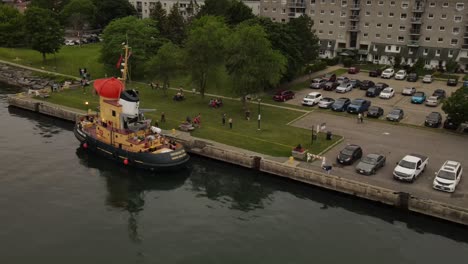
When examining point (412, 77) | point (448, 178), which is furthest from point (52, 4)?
point (448, 178)

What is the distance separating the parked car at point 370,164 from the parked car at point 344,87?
1219 inches

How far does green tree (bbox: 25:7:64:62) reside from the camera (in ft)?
315

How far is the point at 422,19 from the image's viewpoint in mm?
95062

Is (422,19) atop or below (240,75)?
atop

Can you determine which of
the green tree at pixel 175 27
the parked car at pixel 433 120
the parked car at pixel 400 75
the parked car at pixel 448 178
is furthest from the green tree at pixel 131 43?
the parked car at pixel 448 178

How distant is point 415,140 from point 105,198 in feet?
118

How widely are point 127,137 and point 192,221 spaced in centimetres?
1491

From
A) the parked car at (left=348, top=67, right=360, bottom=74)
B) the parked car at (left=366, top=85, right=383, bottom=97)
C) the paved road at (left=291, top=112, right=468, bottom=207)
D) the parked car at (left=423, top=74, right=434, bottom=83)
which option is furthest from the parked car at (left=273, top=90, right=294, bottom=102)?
the parked car at (left=423, top=74, right=434, bottom=83)

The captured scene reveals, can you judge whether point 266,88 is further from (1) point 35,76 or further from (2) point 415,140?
(1) point 35,76

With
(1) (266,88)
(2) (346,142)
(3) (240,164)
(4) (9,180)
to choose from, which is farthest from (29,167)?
(1) (266,88)

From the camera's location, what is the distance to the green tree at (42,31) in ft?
315

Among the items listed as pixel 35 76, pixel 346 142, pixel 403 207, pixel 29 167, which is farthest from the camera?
pixel 35 76

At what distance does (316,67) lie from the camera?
9388 centimetres

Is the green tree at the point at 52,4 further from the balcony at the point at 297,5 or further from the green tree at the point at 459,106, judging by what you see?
the green tree at the point at 459,106
